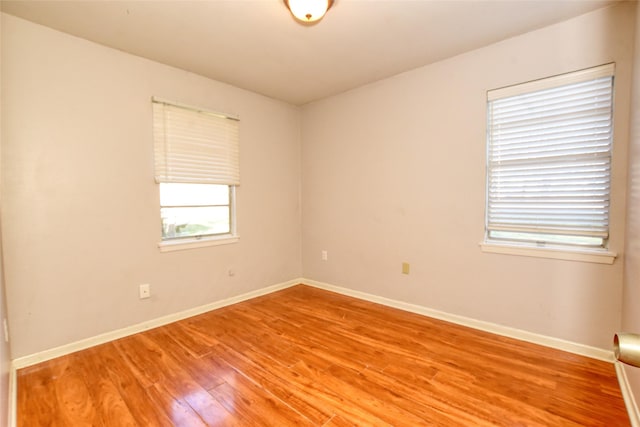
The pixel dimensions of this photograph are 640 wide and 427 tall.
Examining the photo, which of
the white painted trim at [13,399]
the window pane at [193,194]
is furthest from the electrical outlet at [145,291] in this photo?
the white painted trim at [13,399]

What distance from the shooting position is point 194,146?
10.1ft

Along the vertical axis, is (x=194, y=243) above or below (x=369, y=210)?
below

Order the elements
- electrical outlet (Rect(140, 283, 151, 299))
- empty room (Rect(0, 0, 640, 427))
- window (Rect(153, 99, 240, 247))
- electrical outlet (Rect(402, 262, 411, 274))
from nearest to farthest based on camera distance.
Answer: empty room (Rect(0, 0, 640, 427)) → electrical outlet (Rect(140, 283, 151, 299)) → window (Rect(153, 99, 240, 247)) → electrical outlet (Rect(402, 262, 411, 274))

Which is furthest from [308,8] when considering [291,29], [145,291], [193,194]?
[145,291]

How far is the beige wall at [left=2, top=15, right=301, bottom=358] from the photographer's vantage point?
7.03 feet

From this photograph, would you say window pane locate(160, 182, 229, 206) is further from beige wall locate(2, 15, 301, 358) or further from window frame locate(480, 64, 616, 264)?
window frame locate(480, 64, 616, 264)

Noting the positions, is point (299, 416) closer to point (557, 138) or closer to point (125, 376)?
point (125, 376)

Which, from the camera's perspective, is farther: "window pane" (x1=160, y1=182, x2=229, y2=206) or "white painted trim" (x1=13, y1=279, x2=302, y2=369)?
"window pane" (x1=160, y1=182, x2=229, y2=206)

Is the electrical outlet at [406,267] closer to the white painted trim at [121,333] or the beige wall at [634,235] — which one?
the beige wall at [634,235]

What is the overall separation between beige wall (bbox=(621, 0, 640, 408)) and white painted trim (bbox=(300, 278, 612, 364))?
298mm

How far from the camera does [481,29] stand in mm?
2334

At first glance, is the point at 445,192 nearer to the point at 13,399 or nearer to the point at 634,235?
the point at 634,235

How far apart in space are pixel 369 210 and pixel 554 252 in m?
1.78

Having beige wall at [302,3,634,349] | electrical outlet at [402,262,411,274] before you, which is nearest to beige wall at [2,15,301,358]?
beige wall at [302,3,634,349]
